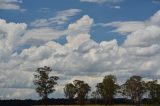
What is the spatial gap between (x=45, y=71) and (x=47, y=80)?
3343 mm

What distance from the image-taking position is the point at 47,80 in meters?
175

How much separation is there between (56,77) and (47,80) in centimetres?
330

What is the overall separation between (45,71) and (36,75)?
3.44 m

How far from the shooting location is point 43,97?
175m

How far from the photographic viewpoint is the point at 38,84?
17588 centimetres

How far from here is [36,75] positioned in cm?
17575

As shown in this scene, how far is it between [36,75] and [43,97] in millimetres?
8063

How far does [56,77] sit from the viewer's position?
175500mm

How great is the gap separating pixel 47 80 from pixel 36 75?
4.27 metres

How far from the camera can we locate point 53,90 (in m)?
174

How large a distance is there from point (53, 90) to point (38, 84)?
6.18 m

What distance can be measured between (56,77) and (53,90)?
16.1 feet

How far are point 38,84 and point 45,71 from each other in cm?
515

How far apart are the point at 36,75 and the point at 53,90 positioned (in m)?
8.21
